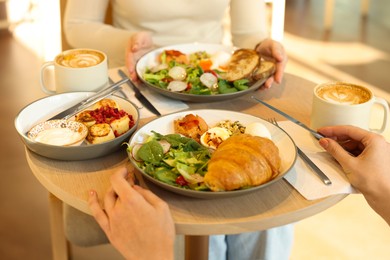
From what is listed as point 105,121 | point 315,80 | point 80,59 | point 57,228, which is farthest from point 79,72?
point 315,80

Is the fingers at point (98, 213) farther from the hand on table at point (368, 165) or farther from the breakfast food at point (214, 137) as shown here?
the hand on table at point (368, 165)

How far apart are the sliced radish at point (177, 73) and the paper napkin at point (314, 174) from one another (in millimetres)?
326

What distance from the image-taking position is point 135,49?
5.10 ft

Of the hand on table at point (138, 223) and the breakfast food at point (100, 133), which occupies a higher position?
the breakfast food at point (100, 133)

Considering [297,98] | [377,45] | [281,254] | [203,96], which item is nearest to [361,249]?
[281,254]

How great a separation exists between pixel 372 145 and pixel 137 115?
0.48 m

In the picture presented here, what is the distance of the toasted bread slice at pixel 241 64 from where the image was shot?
143 cm

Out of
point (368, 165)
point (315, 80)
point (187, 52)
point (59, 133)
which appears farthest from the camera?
point (315, 80)

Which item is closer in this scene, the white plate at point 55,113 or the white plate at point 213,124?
the white plate at point 213,124

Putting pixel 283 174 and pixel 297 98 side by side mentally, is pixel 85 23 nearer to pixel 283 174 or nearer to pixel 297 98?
pixel 297 98

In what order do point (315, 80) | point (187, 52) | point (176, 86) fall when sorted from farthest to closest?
point (315, 80) < point (187, 52) < point (176, 86)

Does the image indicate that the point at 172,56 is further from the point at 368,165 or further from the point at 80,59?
the point at 368,165

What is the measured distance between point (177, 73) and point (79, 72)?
24cm

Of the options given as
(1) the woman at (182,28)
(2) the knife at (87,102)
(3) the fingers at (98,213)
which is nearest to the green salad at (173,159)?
(3) the fingers at (98,213)
